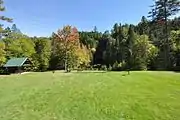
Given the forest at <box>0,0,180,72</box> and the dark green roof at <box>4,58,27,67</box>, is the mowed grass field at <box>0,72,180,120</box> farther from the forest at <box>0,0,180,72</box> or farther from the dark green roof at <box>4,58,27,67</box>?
the dark green roof at <box>4,58,27,67</box>

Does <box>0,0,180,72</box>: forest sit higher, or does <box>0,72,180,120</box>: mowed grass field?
<box>0,0,180,72</box>: forest

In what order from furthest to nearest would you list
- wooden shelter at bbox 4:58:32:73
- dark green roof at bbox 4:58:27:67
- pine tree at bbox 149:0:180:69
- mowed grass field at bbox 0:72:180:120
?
wooden shelter at bbox 4:58:32:73, dark green roof at bbox 4:58:27:67, pine tree at bbox 149:0:180:69, mowed grass field at bbox 0:72:180:120

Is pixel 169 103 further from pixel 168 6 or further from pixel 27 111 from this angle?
pixel 168 6

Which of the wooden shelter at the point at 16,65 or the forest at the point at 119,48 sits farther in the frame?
the wooden shelter at the point at 16,65

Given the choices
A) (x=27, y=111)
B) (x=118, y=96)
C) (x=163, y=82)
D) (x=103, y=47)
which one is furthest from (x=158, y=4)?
(x=103, y=47)

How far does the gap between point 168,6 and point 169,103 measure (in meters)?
43.6

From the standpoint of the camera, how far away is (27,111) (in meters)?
21.3

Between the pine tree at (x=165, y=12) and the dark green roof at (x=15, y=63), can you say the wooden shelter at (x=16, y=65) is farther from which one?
the pine tree at (x=165, y=12)

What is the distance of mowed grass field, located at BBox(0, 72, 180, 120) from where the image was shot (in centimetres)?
1956

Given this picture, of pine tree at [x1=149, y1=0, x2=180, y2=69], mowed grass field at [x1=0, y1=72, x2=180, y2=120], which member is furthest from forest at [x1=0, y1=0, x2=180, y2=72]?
mowed grass field at [x1=0, y1=72, x2=180, y2=120]

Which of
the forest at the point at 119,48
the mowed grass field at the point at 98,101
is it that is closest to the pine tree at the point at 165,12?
the forest at the point at 119,48

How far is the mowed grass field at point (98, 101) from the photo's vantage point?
19.6 meters

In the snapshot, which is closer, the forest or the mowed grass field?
the mowed grass field

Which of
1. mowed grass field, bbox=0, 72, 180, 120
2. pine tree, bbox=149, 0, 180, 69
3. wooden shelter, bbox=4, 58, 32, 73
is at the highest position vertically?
pine tree, bbox=149, 0, 180, 69
